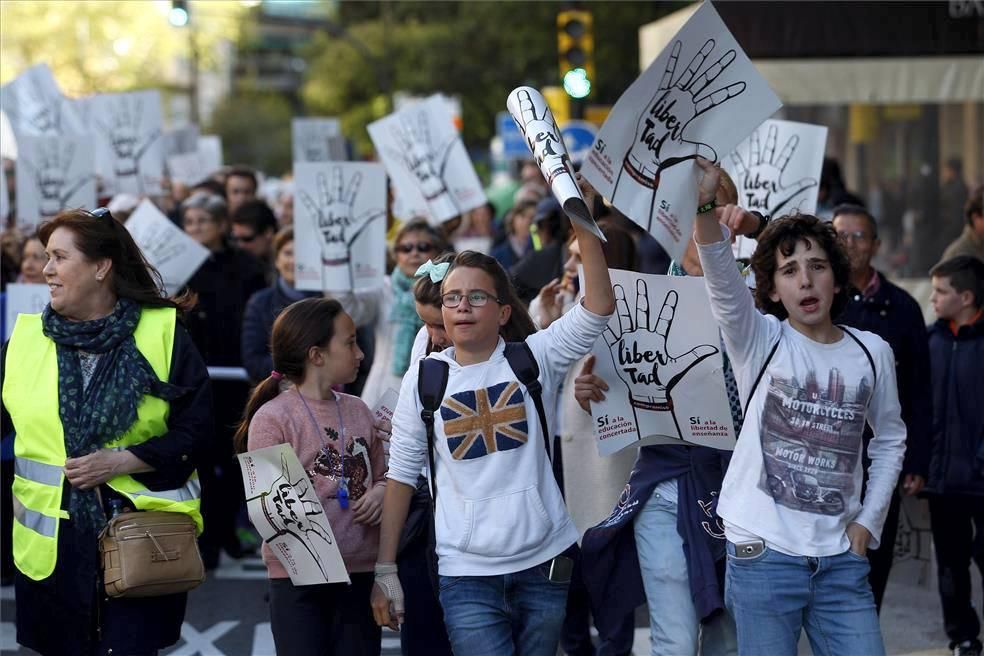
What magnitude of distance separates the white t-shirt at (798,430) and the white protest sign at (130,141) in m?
9.21

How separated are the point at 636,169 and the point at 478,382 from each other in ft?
2.76

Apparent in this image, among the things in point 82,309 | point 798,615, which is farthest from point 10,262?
point 798,615

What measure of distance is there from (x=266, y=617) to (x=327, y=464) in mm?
2995

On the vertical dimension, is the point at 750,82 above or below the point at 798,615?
above

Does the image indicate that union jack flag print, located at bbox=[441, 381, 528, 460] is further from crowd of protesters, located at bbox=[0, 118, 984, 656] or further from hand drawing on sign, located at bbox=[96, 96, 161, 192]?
hand drawing on sign, located at bbox=[96, 96, 161, 192]

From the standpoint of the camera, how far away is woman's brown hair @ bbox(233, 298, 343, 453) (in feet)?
16.6

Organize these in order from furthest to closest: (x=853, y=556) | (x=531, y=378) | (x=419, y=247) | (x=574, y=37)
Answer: (x=574, y=37)
(x=419, y=247)
(x=531, y=378)
(x=853, y=556)

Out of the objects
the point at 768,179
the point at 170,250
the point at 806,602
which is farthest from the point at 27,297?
the point at 806,602

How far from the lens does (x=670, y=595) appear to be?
4.89 metres

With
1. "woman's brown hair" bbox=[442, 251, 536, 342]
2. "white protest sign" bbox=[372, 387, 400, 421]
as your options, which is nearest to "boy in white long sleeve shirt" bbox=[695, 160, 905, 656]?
"woman's brown hair" bbox=[442, 251, 536, 342]

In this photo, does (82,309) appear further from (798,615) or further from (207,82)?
(207,82)

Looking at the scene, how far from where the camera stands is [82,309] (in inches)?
197

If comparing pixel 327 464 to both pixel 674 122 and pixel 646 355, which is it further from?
pixel 674 122

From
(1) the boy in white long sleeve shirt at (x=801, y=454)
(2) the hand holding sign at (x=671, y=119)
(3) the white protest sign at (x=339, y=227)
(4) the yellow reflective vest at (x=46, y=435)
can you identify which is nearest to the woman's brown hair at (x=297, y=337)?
(4) the yellow reflective vest at (x=46, y=435)
